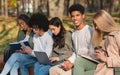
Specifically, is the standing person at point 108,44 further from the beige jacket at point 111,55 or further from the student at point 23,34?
the student at point 23,34

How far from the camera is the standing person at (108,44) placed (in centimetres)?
388

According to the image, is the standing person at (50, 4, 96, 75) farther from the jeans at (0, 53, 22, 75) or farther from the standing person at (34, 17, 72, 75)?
the jeans at (0, 53, 22, 75)

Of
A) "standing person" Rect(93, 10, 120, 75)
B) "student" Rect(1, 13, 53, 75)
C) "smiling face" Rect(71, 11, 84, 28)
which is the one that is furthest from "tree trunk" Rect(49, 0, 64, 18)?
"standing person" Rect(93, 10, 120, 75)

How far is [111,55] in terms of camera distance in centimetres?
393

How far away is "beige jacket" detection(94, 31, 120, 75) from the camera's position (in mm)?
3859

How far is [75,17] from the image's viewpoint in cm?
473

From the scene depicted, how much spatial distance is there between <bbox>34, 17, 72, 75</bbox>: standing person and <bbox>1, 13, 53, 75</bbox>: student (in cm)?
16

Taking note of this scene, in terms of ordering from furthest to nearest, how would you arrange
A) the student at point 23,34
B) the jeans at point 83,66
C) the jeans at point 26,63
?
the student at point 23,34 → the jeans at point 26,63 → the jeans at point 83,66

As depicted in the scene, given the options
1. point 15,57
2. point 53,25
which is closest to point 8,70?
point 15,57

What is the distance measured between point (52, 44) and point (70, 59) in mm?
689

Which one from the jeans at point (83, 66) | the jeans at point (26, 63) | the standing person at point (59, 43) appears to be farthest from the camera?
the jeans at point (26, 63)

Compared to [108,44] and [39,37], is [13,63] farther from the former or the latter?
[108,44]

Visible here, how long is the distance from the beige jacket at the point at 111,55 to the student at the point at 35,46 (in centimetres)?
133

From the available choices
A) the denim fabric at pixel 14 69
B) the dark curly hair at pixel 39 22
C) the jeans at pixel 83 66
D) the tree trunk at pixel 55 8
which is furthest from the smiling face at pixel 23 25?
the tree trunk at pixel 55 8
